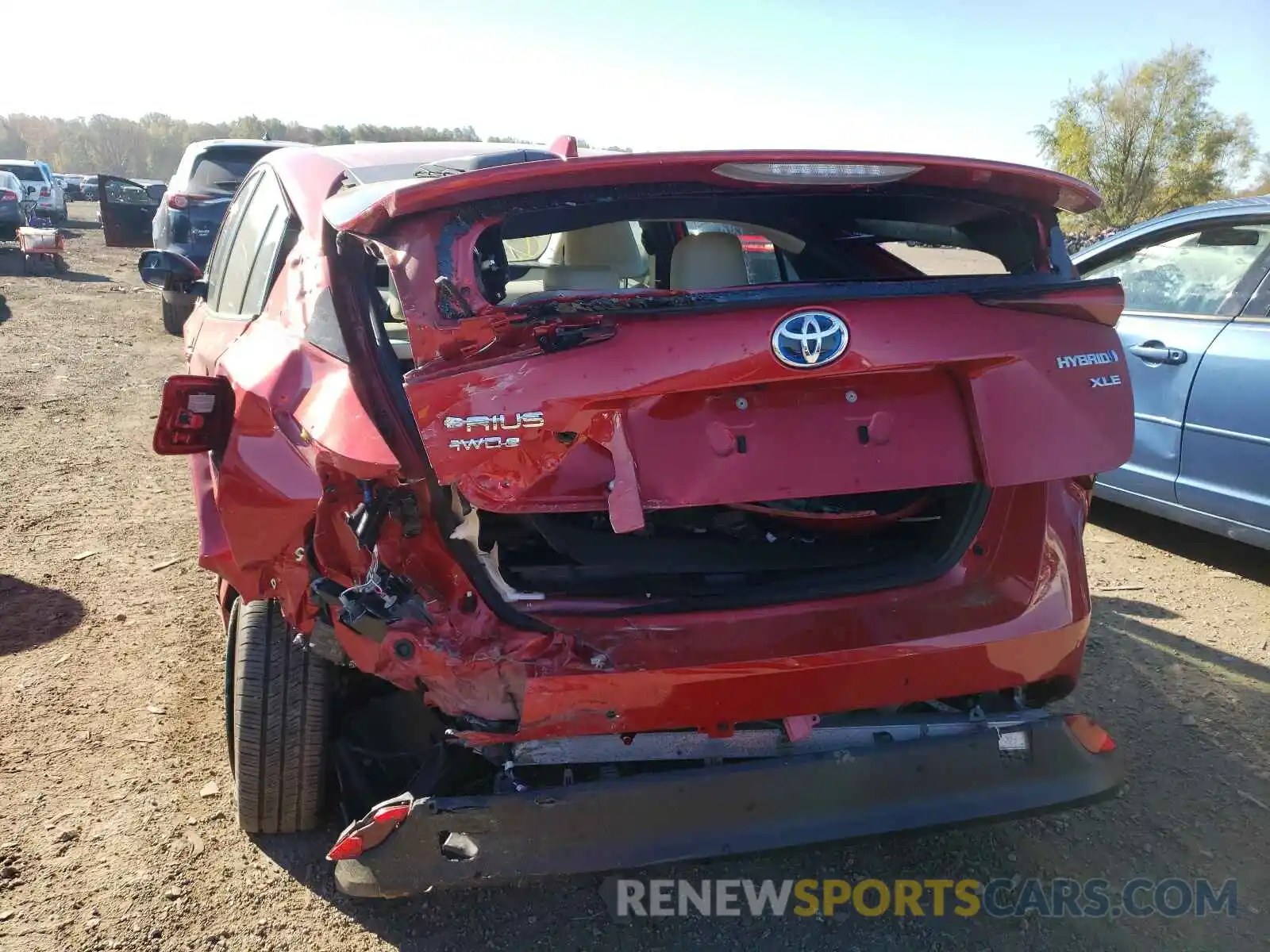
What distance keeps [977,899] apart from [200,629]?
3.03 m

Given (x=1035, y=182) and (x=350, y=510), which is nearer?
(x=350, y=510)

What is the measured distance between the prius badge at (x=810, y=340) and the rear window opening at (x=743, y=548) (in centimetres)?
59

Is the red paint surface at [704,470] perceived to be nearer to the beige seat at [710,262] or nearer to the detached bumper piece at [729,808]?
the detached bumper piece at [729,808]

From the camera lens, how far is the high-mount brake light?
1.93 m

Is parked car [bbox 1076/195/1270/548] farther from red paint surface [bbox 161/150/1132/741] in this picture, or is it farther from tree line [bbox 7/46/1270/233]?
tree line [bbox 7/46/1270/233]

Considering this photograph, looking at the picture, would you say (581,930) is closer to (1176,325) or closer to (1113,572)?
(1113,572)

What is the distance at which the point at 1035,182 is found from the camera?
2178 mm

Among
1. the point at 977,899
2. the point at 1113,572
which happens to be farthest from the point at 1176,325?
the point at 977,899

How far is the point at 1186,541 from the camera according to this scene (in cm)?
504

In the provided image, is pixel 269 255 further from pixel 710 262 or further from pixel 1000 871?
pixel 1000 871

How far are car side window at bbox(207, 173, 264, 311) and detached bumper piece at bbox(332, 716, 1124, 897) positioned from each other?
2.45 metres

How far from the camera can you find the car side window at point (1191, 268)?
4.44 meters

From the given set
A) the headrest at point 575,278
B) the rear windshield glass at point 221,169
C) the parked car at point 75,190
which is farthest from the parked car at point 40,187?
the headrest at point 575,278

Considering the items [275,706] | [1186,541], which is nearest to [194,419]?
[275,706]
